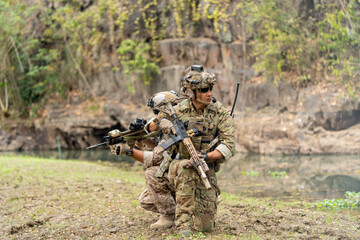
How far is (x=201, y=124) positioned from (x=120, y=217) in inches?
83.3

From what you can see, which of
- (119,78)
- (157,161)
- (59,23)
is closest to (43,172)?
(157,161)

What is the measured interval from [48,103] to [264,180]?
18924mm

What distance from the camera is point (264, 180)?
11078 mm

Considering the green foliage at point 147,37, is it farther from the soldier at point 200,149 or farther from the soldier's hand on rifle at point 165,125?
the soldier's hand on rifle at point 165,125

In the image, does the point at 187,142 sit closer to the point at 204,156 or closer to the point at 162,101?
the point at 204,156

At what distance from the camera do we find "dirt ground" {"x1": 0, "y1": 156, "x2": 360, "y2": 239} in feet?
17.8

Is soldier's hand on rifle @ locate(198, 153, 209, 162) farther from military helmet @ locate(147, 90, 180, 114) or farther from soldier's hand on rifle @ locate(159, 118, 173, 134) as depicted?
military helmet @ locate(147, 90, 180, 114)

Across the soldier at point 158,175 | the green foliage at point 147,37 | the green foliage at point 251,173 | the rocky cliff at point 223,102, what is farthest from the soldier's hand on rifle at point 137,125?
the rocky cliff at point 223,102

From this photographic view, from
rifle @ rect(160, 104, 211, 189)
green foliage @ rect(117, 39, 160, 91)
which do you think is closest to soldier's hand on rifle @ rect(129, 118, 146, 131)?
rifle @ rect(160, 104, 211, 189)

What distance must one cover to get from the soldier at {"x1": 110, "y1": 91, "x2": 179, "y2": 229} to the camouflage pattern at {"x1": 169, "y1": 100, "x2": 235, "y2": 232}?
0.24 m

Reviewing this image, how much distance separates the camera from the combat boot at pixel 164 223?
221 inches

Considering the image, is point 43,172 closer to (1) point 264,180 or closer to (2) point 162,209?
(1) point 264,180

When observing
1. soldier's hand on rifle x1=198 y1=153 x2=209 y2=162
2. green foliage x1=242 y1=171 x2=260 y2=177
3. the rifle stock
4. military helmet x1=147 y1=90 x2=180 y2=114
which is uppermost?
military helmet x1=147 y1=90 x2=180 y2=114

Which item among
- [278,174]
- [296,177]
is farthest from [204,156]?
[278,174]
